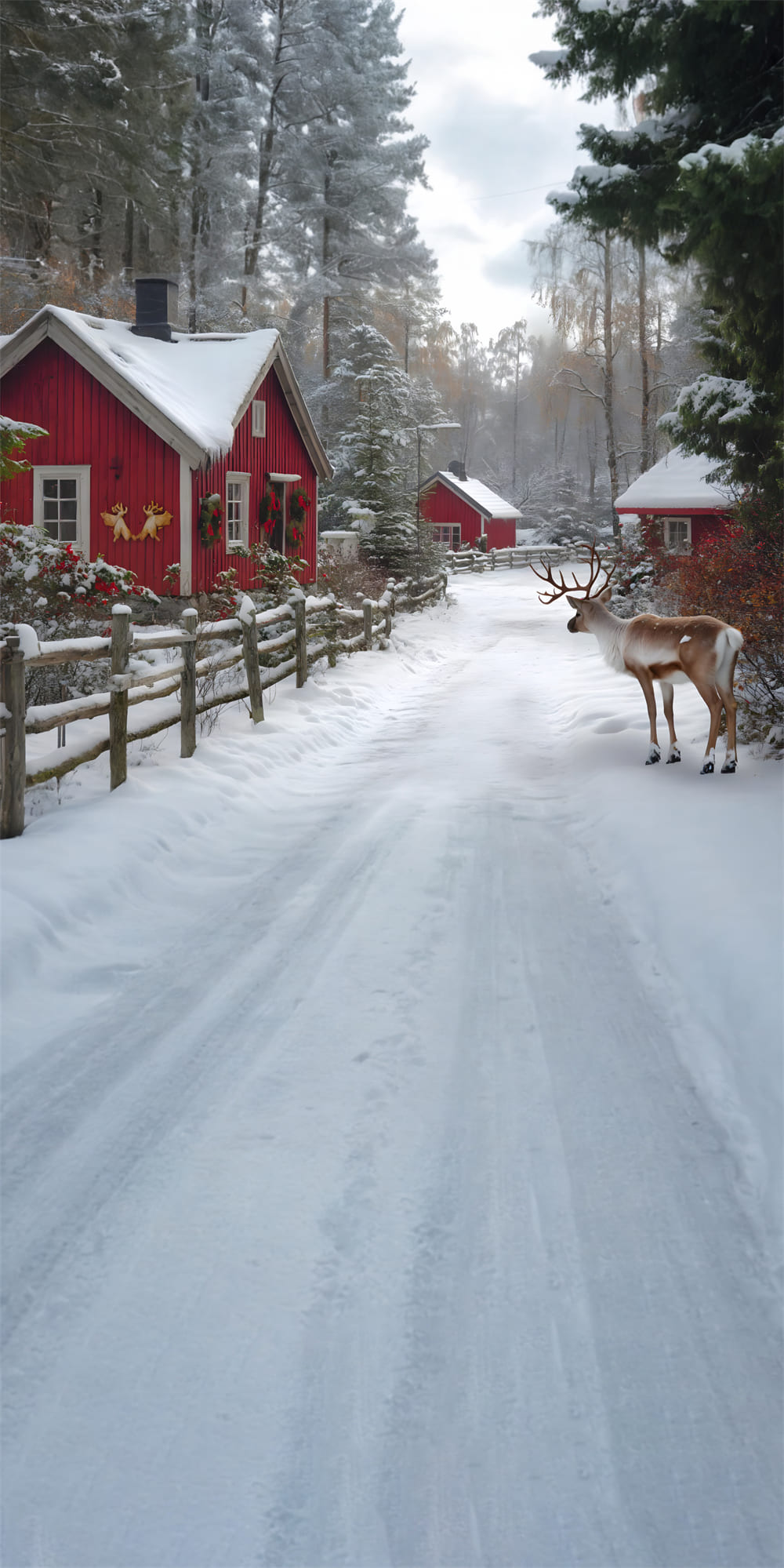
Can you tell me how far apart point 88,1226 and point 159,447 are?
17026 mm

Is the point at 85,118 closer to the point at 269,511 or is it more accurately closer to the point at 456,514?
the point at 269,511

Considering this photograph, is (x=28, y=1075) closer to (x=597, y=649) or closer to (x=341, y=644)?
(x=341, y=644)

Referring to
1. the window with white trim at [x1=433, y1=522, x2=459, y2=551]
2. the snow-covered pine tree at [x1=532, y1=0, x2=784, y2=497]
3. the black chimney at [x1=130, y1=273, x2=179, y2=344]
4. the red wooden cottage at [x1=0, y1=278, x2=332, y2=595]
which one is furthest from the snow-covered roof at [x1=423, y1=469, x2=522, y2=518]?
the snow-covered pine tree at [x1=532, y1=0, x2=784, y2=497]

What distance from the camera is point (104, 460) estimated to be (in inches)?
744

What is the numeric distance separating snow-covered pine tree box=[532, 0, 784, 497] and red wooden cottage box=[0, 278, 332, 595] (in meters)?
9.40

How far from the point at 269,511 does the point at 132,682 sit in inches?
579

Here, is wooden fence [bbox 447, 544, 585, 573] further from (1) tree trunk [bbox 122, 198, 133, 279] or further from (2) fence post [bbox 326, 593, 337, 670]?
(2) fence post [bbox 326, 593, 337, 670]

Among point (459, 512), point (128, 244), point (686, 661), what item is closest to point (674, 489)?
point (686, 661)

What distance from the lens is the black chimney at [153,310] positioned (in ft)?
70.3

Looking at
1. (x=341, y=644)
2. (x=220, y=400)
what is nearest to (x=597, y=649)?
(x=341, y=644)

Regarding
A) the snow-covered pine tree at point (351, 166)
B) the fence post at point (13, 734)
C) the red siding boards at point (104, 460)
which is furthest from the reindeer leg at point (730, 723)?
the snow-covered pine tree at point (351, 166)

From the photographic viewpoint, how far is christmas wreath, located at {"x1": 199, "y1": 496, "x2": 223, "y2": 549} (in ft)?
62.1

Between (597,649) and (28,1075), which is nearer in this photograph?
(28,1075)

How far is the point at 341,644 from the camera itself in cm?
1658
